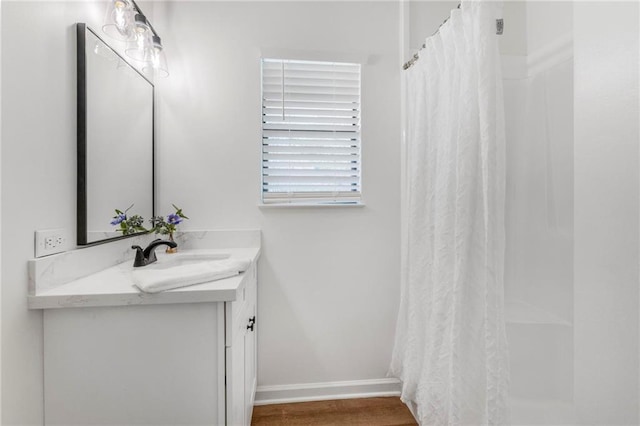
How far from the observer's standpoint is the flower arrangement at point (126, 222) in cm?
138

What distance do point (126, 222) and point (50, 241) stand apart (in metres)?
0.38

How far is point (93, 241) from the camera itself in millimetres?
1226

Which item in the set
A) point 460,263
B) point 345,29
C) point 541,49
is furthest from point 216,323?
point 541,49

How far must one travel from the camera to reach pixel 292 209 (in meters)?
1.87

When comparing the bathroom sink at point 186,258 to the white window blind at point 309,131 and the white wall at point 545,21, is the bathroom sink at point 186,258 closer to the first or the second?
the white window blind at point 309,131

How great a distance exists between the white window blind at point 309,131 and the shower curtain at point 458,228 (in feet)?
1.42

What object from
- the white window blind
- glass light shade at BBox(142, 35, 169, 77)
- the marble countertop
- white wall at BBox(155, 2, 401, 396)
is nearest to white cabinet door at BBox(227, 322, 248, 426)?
the marble countertop

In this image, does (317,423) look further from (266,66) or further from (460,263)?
(266,66)

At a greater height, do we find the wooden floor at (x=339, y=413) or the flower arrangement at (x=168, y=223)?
the flower arrangement at (x=168, y=223)

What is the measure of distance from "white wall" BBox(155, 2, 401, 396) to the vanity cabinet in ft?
2.85

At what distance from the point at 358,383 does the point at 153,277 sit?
57.4 inches

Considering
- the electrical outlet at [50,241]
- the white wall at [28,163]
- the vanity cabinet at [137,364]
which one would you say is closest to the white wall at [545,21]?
the vanity cabinet at [137,364]

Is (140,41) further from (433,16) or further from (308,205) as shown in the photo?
(433,16)

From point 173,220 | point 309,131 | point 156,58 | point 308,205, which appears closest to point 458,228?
point 308,205
